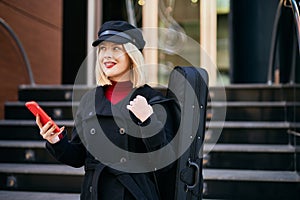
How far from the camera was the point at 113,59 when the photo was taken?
1427 mm

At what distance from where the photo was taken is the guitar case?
144cm

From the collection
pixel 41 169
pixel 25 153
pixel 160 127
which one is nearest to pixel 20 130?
pixel 25 153

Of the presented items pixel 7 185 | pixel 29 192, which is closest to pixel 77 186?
pixel 29 192

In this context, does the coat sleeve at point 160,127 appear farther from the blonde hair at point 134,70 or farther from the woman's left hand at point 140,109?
the blonde hair at point 134,70

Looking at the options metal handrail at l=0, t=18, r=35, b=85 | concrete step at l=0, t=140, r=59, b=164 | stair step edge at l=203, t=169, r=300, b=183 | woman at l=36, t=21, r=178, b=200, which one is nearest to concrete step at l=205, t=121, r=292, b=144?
stair step edge at l=203, t=169, r=300, b=183

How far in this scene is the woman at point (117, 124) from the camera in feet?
4.60

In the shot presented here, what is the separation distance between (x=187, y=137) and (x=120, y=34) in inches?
17.7

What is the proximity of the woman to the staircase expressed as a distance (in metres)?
0.83

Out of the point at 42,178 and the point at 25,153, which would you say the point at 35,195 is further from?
the point at 25,153

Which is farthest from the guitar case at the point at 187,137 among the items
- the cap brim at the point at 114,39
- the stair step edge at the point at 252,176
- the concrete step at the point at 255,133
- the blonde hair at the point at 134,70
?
the concrete step at the point at 255,133

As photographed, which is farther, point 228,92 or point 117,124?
point 228,92

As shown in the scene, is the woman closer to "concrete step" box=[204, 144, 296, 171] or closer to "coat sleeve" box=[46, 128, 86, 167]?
"coat sleeve" box=[46, 128, 86, 167]

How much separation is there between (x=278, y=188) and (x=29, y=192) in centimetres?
164

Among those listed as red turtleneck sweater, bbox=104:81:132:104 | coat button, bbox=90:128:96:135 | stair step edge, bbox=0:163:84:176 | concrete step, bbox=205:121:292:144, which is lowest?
stair step edge, bbox=0:163:84:176
